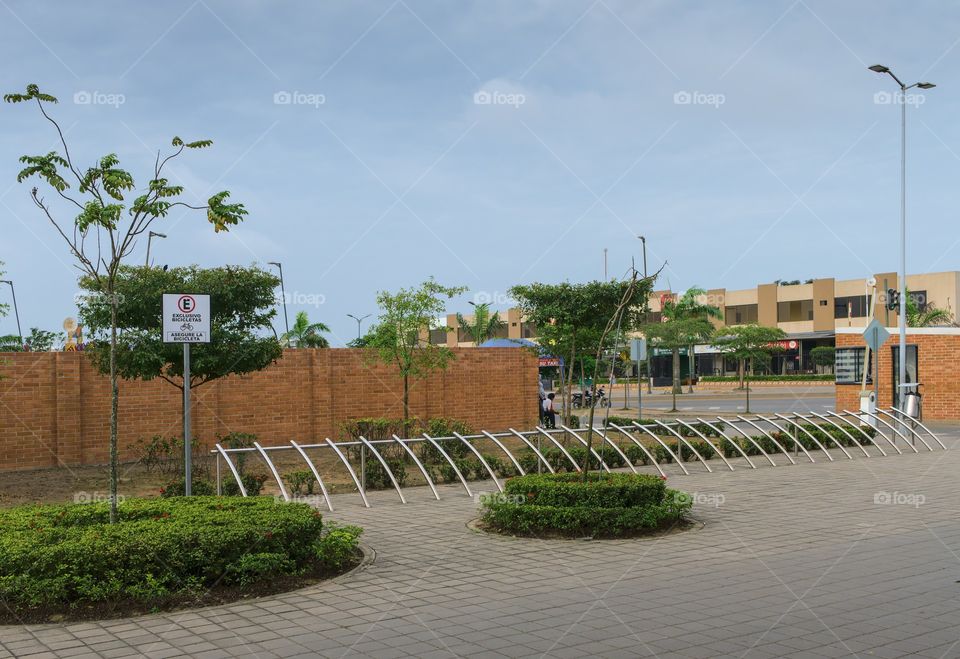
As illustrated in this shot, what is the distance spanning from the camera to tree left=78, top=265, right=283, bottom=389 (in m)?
16.2

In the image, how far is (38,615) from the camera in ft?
22.1

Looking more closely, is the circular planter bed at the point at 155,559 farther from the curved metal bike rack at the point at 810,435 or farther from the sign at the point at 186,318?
the curved metal bike rack at the point at 810,435

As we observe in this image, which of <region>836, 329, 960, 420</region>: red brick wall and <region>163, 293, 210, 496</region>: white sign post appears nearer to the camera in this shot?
<region>163, 293, 210, 496</region>: white sign post

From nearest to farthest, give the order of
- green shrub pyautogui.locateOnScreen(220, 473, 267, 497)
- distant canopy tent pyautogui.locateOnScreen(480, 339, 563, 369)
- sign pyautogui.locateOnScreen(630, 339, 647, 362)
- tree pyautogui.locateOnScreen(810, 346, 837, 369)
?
1. green shrub pyautogui.locateOnScreen(220, 473, 267, 497)
2. distant canopy tent pyautogui.locateOnScreen(480, 339, 563, 369)
3. sign pyautogui.locateOnScreen(630, 339, 647, 362)
4. tree pyautogui.locateOnScreen(810, 346, 837, 369)

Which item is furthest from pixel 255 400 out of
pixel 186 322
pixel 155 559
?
pixel 155 559

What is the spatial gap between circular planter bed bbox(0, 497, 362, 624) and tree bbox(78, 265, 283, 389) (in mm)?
7760

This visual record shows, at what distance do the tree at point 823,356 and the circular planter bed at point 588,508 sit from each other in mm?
56969

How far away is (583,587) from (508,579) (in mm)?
688

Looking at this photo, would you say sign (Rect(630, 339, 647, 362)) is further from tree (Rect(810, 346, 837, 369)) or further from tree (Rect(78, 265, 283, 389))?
tree (Rect(810, 346, 837, 369))

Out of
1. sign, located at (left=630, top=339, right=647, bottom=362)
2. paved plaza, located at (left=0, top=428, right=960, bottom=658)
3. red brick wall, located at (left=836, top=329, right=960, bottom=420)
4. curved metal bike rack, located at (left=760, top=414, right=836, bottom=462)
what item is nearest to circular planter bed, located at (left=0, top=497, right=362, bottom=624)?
paved plaza, located at (left=0, top=428, right=960, bottom=658)

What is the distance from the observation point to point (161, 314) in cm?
1636

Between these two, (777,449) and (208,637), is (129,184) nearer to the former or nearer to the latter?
(208,637)

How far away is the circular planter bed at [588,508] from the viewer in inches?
391

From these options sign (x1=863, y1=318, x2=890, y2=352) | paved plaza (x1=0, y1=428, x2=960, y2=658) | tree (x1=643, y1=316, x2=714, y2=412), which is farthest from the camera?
tree (x1=643, y1=316, x2=714, y2=412)
